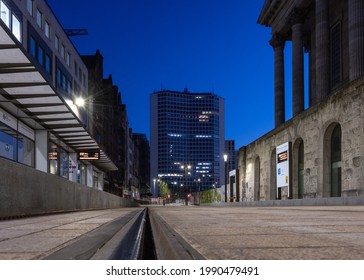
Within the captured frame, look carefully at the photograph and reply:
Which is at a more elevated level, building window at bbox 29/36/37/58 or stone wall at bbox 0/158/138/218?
building window at bbox 29/36/37/58

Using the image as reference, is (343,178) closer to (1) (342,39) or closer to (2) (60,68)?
(1) (342,39)

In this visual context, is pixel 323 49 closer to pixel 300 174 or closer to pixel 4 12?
pixel 300 174

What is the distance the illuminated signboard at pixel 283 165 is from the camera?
102ft

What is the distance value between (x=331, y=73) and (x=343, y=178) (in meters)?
24.1

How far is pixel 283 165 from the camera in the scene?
32000mm

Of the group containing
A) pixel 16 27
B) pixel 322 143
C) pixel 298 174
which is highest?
pixel 16 27

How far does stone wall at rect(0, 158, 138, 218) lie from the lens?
31.1 ft

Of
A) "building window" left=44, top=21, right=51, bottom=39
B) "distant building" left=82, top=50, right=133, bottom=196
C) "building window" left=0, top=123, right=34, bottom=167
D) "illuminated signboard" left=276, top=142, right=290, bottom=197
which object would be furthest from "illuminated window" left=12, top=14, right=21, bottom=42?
"distant building" left=82, top=50, right=133, bottom=196

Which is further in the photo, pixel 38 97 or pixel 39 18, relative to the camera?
pixel 39 18

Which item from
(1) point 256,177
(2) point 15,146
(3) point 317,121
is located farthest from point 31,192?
(1) point 256,177

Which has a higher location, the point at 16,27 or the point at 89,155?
the point at 16,27

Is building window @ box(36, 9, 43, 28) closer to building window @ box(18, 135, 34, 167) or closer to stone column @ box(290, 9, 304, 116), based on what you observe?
building window @ box(18, 135, 34, 167)

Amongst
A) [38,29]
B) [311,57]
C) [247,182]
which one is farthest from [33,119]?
[311,57]

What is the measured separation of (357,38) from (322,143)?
41.9ft
